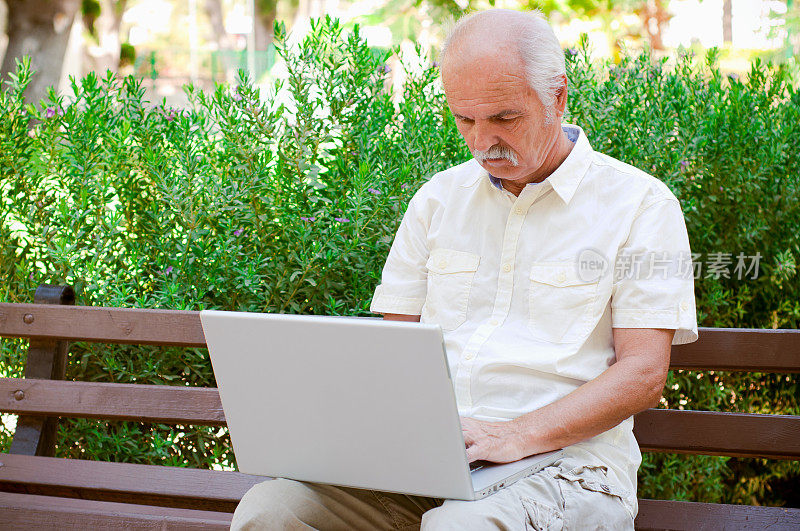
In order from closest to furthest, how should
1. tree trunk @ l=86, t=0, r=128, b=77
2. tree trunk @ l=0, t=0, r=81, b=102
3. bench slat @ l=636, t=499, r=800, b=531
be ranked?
bench slat @ l=636, t=499, r=800, b=531 → tree trunk @ l=0, t=0, r=81, b=102 → tree trunk @ l=86, t=0, r=128, b=77

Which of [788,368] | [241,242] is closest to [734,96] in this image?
[788,368]

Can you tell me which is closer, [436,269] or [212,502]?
[436,269]

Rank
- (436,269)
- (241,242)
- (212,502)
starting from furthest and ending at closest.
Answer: (241,242), (212,502), (436,269)

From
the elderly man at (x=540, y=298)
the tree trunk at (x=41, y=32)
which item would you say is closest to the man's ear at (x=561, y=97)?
the elderly man at (x=540, y=298)

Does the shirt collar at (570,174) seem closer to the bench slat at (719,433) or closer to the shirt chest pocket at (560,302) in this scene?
the shirt chest pocket at (560,302)

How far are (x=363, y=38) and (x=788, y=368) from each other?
1866 mm

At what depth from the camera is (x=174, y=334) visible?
9.14ft

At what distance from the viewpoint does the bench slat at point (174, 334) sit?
250 centimetres

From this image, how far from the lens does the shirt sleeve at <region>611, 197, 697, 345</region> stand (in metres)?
2.04

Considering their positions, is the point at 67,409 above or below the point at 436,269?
below

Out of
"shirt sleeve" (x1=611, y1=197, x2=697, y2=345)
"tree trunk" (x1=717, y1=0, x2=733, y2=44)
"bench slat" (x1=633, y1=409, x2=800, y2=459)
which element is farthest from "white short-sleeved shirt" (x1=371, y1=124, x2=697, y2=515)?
"tree trunk" (x1=717, y1=0, x2=733, y2=44)

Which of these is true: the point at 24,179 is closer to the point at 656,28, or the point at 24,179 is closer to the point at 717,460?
the point at 717,460

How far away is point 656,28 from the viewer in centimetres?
2061

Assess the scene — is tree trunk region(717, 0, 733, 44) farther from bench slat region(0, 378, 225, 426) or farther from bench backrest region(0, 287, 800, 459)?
bench slat region(0, 378, 225, 426)
